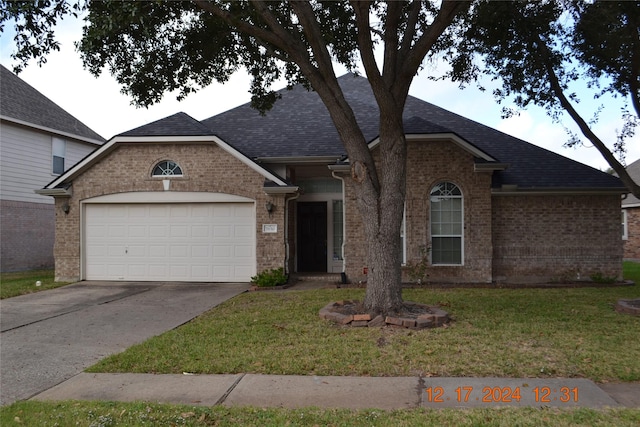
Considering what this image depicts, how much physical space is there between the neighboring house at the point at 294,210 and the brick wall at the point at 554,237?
0.09 ft

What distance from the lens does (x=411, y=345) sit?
6641 mm

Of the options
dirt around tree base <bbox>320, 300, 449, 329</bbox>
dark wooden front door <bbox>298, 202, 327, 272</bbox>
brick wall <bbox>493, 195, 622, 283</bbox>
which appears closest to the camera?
dirt around tree base <bbox>320, 300, 449, 329</bbox>

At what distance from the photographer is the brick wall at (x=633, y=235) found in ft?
77.7

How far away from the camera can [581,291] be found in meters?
11.8

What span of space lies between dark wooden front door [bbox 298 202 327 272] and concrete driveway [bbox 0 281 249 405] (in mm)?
2774

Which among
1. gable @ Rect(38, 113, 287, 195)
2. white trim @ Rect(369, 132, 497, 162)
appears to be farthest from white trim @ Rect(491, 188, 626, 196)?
gable @ Rect(38, 113, 287, 195)

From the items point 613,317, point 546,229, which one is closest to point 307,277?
point 546,229

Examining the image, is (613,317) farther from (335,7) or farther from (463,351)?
(335,7)

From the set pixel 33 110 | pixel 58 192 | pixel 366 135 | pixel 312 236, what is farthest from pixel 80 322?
pixel 33 110

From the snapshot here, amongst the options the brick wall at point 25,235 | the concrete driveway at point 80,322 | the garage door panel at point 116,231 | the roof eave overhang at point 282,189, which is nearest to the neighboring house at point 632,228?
the roof eave overhang at point 282,189

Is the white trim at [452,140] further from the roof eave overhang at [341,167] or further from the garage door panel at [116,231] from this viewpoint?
the garage door panel at [116,231]

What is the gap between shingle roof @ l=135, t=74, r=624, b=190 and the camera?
13695mm

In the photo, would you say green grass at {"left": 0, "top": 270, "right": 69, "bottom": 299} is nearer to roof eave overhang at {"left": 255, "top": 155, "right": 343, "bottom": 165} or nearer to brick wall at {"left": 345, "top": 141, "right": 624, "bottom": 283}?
roof eave overhang at {"left": 255, "top": 155, "right": 343, "bottom": 165}

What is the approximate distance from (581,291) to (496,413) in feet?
28.6
